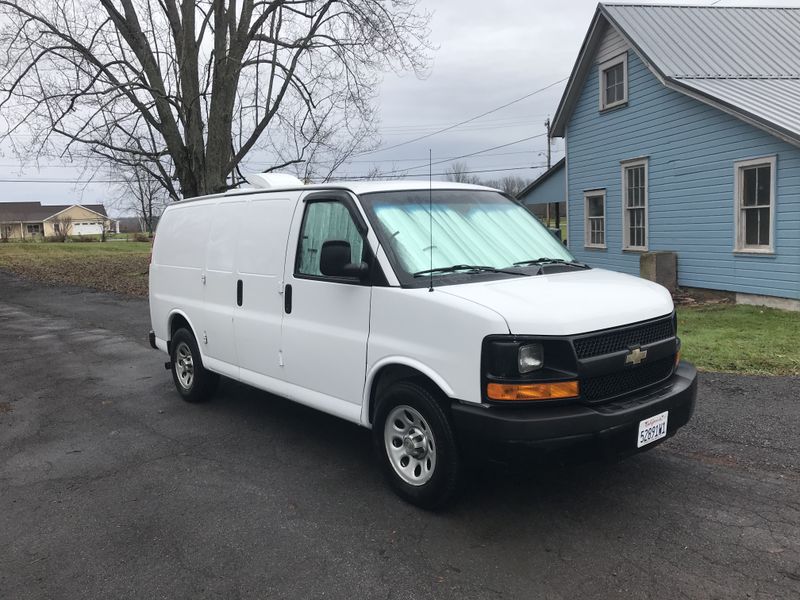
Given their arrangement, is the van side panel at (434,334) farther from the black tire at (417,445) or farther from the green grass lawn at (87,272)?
the green grass lawn at (87,272)

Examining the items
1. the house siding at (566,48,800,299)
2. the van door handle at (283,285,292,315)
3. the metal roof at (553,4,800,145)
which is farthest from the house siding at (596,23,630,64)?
the van door handle at (283,285,292,315)

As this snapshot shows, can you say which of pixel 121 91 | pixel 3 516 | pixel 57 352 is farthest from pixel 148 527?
pixel 121 91

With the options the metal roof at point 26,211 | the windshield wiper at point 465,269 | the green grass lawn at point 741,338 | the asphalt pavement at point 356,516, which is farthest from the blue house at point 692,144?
the metal roof at point 26,211

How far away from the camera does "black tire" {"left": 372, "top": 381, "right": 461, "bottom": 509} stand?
3.85m

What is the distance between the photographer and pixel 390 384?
4238mm

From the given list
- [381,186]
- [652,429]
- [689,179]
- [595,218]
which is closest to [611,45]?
[595,218]

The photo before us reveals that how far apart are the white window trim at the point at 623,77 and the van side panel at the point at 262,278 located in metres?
12.3

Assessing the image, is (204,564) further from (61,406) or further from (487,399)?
(61,406)

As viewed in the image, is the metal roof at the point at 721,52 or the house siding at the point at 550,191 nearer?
the metal roof at the point at 721,52

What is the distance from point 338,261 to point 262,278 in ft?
4.65

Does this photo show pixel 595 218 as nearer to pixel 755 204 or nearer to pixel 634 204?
pixel 634 204

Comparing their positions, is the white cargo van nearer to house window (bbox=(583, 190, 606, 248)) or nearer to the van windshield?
the van windshield

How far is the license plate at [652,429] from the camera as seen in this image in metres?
3.84

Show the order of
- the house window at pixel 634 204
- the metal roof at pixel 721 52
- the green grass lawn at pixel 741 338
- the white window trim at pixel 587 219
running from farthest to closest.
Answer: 1. the white window trim at pixel 587 219
2. the house window at pixel 634 204
3. the metal roof at pixel 721 52
4. the green grass lawn at pixel 741 338
